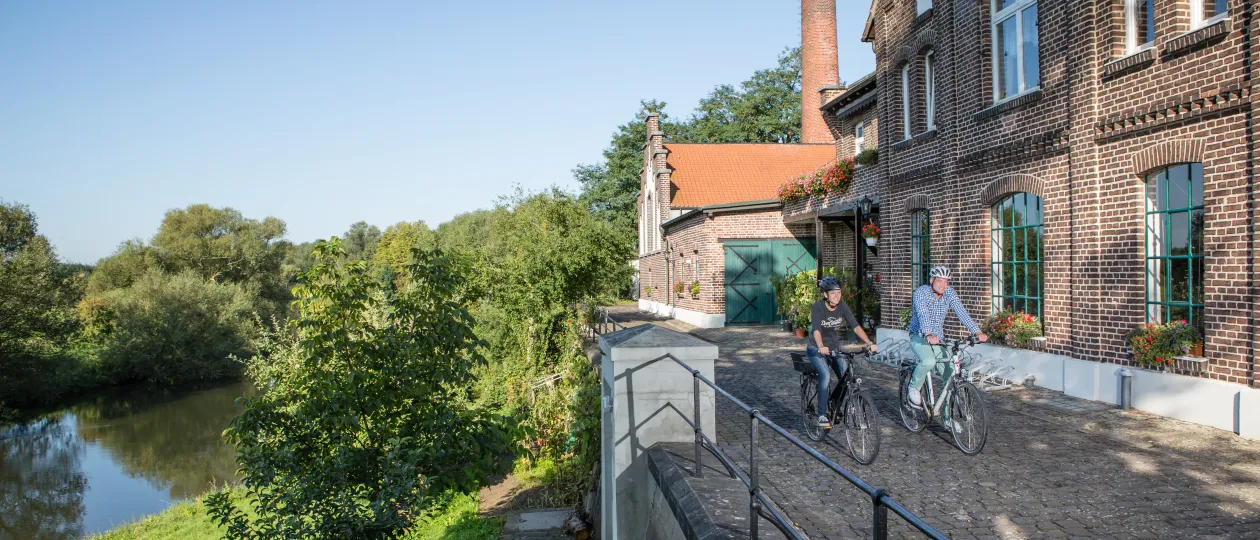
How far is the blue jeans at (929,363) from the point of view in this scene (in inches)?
295

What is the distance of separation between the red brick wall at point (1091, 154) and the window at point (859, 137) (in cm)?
421

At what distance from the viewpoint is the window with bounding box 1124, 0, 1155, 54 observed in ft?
30.9

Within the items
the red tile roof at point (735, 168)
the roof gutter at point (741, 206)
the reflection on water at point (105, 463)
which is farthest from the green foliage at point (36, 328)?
the roof gutter at point (741, 206)

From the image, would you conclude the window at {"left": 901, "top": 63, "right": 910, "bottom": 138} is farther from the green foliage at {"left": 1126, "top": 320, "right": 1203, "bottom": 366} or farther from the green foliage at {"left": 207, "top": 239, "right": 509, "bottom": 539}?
the green foliage at {"left": 207, "top": 239, "right": 509, "bottom": 539}

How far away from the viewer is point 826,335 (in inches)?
301

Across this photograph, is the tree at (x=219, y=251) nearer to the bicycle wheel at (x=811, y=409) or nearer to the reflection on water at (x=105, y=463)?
the reflection on water at (x=105, y=463)

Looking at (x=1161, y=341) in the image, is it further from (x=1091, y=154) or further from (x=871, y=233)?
(x=871, y=233)

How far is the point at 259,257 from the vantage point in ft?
176

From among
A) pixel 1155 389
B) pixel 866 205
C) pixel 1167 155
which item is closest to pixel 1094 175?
pixel 1167 155

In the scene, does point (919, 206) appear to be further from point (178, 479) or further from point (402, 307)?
point (178, 479)

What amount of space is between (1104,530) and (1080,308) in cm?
598

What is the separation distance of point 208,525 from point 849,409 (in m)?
14.4

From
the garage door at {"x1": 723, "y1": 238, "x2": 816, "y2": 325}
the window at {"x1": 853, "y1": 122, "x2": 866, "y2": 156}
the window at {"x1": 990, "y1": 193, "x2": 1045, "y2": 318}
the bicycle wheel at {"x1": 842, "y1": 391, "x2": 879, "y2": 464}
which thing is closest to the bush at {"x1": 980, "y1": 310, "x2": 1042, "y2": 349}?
the window at {"x1": 990, "y1": 193, "x2": 1045, "y2": 318}

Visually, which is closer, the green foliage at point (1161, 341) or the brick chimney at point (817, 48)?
the green foliage at point (1161, 341)
